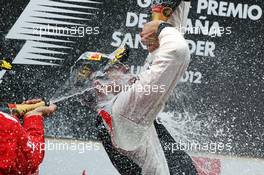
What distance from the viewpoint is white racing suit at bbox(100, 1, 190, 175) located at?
7.41ft

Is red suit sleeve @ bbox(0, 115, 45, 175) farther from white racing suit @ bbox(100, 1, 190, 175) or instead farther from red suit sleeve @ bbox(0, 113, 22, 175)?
white racing suit @ bbox(100, 1, 190, 175)

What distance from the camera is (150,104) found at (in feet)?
7.75

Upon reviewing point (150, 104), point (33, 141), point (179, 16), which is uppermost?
point (179, 16)

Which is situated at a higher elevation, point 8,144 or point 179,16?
point 179,16

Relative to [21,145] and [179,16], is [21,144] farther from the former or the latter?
[179,16]

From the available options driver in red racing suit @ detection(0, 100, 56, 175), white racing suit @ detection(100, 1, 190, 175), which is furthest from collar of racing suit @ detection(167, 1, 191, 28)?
driver in red racing suit @ detection(0, 100, 56, 175)

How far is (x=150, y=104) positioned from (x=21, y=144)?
48 centimetres

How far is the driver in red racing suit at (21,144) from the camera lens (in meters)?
2.38

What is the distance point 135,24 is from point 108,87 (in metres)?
2.25

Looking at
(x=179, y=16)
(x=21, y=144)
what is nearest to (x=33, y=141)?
(x=21, y=144)

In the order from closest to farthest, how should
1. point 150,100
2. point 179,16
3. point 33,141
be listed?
1. point 150,100
2. point 33,141
3. point 179,16

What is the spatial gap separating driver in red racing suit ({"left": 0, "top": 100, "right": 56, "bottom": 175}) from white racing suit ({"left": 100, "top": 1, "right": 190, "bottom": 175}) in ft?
0.93

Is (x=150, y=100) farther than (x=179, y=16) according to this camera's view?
No

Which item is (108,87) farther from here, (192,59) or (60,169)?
(192,59)
